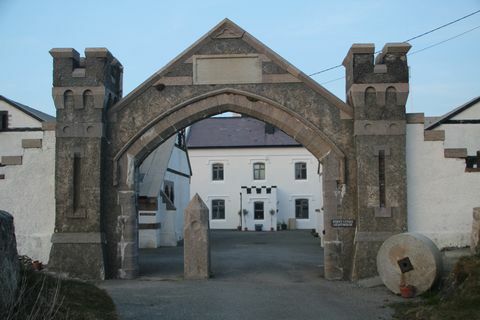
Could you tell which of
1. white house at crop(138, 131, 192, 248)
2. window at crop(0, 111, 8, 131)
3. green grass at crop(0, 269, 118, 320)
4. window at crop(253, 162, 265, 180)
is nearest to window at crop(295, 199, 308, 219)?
window at crop(253, 162, 265, 180)

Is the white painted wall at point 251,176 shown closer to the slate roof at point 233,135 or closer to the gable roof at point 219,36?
the slate roof at point 233,135

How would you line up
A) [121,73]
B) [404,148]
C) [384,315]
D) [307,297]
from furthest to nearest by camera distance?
[121,73] → [404,148] → [307,297] → [384,315]

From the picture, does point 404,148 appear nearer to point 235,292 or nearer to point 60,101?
Answer: point 235,292

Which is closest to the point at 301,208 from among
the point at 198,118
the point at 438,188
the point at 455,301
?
the point at 438,188

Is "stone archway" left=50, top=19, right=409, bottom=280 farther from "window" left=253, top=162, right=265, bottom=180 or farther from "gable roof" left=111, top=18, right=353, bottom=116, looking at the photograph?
"window" left=253, top=162, right=265, bottom=180

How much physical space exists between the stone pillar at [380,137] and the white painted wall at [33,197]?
25.2 ft

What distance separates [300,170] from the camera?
150 ft

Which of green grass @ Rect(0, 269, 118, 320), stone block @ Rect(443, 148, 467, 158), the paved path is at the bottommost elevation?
the paved path

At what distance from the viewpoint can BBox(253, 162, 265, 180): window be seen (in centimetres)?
4584

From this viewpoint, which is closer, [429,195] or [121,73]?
[429,195]

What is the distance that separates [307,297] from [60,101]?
25.2 ft

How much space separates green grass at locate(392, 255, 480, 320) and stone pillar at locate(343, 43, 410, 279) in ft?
9.99

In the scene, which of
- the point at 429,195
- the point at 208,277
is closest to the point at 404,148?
the point at 429,195

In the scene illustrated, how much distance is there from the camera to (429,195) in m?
13.6
